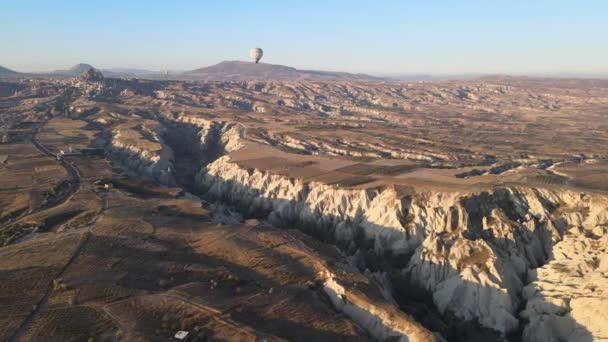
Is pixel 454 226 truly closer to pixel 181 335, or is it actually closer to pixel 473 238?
pixel 473 238

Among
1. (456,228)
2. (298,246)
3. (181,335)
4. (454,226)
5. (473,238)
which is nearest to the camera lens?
(181,335)

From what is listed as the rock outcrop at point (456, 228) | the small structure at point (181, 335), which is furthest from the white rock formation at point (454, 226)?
the small structure at point (181, 335)

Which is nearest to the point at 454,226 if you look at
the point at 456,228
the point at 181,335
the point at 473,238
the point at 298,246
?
the point at 456,228

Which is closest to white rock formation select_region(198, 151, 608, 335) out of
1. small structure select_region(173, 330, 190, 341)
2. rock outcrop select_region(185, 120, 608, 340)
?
rock outcrop select_region(185, 120, 608, 340)

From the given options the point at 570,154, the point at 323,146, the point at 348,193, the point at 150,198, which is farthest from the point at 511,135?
the point at 150,198

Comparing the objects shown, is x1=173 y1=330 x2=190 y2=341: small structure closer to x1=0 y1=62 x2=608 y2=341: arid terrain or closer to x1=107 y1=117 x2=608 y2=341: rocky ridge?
x1=0 y1=62 x2=608 y2=341: arid terrain

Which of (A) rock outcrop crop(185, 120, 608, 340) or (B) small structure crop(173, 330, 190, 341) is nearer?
(B) small structure crop(173, 330, 190, 341)

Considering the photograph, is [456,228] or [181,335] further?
[456,228]

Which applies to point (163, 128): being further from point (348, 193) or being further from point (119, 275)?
point (119, 275)

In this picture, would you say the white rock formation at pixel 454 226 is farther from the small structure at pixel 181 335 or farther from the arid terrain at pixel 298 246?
the small structure at pixel 181 335

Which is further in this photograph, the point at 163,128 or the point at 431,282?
the point at 163,128

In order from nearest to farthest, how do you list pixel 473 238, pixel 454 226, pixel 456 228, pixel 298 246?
pixel 298 246 < pixel 473 238 < pixel 456 228 < pixel 454 226
